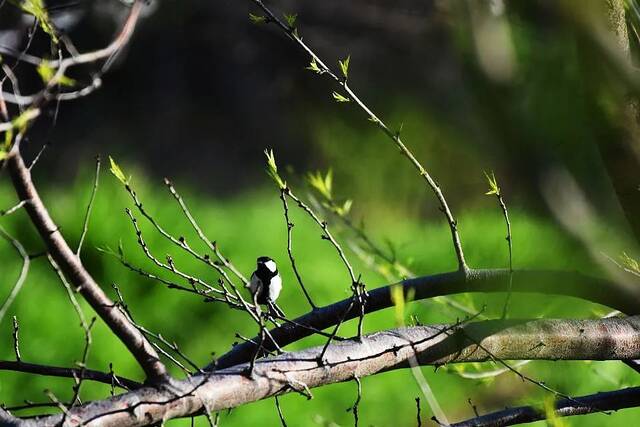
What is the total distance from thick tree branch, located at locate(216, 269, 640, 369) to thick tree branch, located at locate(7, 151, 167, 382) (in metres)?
0.41

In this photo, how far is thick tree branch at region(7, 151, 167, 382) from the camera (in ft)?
3.32

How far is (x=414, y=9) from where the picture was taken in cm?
702

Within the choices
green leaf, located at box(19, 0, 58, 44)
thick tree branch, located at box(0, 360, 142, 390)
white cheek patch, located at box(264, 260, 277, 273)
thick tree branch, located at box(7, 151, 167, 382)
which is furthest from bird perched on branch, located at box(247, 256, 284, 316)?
green leaf, located at box(19, 0, 58, 44)

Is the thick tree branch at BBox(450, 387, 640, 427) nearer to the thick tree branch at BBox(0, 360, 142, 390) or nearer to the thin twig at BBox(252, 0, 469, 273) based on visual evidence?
the thin twig at BBox(252, 0, 469, 273)

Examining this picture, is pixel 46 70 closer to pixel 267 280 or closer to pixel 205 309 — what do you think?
pixel 267 280

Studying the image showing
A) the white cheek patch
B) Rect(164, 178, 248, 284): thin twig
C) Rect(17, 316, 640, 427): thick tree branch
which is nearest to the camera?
Rect(17, 316, 640, 427): thick tree branch

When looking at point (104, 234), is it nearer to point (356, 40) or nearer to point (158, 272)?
point (158, 272)

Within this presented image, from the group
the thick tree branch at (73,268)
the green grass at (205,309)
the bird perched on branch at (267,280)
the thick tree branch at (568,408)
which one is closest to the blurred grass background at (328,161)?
the green grass at (205,309)

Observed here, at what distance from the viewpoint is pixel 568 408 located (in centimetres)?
162

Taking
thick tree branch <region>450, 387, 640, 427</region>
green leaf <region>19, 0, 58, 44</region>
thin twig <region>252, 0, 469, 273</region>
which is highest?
green leaf <region>19, 0, 58, 44</region>

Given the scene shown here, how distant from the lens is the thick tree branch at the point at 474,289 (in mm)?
1552

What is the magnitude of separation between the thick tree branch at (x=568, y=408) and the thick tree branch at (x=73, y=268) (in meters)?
0.63

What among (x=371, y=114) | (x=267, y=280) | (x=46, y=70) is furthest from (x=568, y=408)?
(x=46, y=70)

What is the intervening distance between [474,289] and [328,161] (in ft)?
17.7
